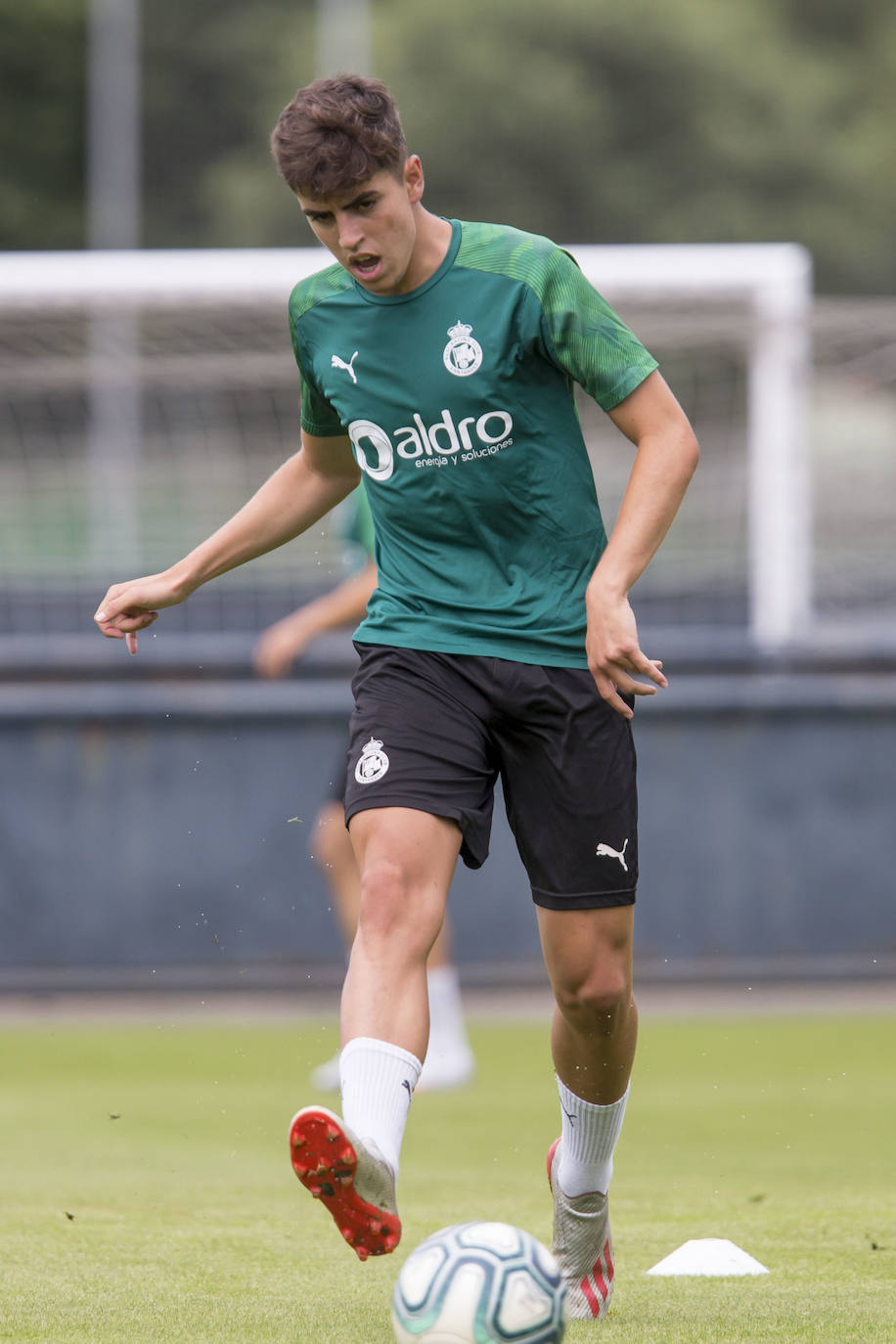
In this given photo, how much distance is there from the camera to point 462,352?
13.7ft

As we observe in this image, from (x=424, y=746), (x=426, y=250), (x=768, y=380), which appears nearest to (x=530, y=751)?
(x=424, y=746)

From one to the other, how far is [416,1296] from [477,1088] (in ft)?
15.1

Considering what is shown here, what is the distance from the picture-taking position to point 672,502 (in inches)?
160

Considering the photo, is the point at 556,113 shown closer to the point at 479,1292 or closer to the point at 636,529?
the point at 636,529

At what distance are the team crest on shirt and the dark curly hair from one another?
34 centimetres

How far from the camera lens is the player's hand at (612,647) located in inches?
153

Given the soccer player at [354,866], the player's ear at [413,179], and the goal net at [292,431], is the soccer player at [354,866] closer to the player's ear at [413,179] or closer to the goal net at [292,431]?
the goal net at [292,431]

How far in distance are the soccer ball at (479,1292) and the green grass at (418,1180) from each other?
17.2 inches

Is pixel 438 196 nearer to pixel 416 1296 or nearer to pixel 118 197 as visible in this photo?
pixel 118 197

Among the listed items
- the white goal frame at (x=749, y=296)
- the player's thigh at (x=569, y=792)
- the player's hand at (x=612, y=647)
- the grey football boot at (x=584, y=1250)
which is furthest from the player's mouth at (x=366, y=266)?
the white goal frame at (x=749, y=296)

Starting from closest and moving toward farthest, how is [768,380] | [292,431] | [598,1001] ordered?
[598,1001] < [768,380] < [292,431]

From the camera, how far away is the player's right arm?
4480 millimetres

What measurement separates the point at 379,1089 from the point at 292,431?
9.44 m

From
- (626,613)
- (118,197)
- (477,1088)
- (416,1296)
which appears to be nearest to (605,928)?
(626,613)
